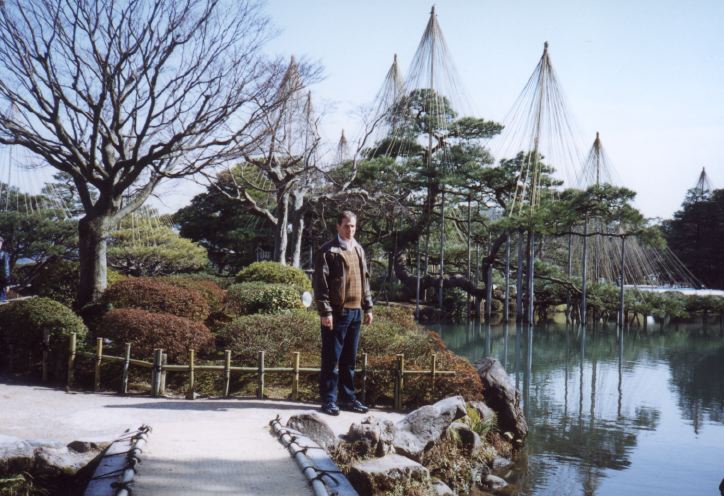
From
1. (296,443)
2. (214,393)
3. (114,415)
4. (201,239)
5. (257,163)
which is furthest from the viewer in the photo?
(201,239)

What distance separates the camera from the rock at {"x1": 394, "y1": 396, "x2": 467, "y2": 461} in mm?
5898

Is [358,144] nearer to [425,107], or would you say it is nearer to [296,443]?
[425,107]

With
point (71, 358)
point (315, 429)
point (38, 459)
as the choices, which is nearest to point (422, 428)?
point (315, 429)

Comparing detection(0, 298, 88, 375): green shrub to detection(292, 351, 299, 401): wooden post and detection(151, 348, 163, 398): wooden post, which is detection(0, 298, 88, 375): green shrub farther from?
detection(292, 351, 299, 401): wooden post

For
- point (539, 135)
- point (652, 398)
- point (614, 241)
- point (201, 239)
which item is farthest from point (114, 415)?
point (614, 241)

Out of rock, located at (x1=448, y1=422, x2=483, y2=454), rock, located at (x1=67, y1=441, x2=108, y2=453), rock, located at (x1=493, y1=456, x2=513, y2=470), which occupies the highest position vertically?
rock, located at (x1=67, y1=441, x2=108, y2=453)

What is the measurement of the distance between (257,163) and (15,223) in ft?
34.9

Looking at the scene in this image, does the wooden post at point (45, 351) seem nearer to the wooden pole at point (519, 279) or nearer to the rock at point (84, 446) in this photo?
the rock at point (84, 446)

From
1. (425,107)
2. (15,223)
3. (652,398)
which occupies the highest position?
(425,107)

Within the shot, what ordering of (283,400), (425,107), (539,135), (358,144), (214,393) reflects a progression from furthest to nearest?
(425,107) → (539,135) → (358,144) → (214,393) → (283,400)

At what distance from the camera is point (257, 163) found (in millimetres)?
16938

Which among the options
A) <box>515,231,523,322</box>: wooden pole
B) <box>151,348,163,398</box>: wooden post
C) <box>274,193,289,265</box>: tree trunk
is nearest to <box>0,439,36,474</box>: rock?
<box>151,348,163,398</box>: wooden post

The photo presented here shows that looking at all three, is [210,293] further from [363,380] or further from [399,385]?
[399,385]

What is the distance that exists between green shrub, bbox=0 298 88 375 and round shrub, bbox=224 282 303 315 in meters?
3.75
